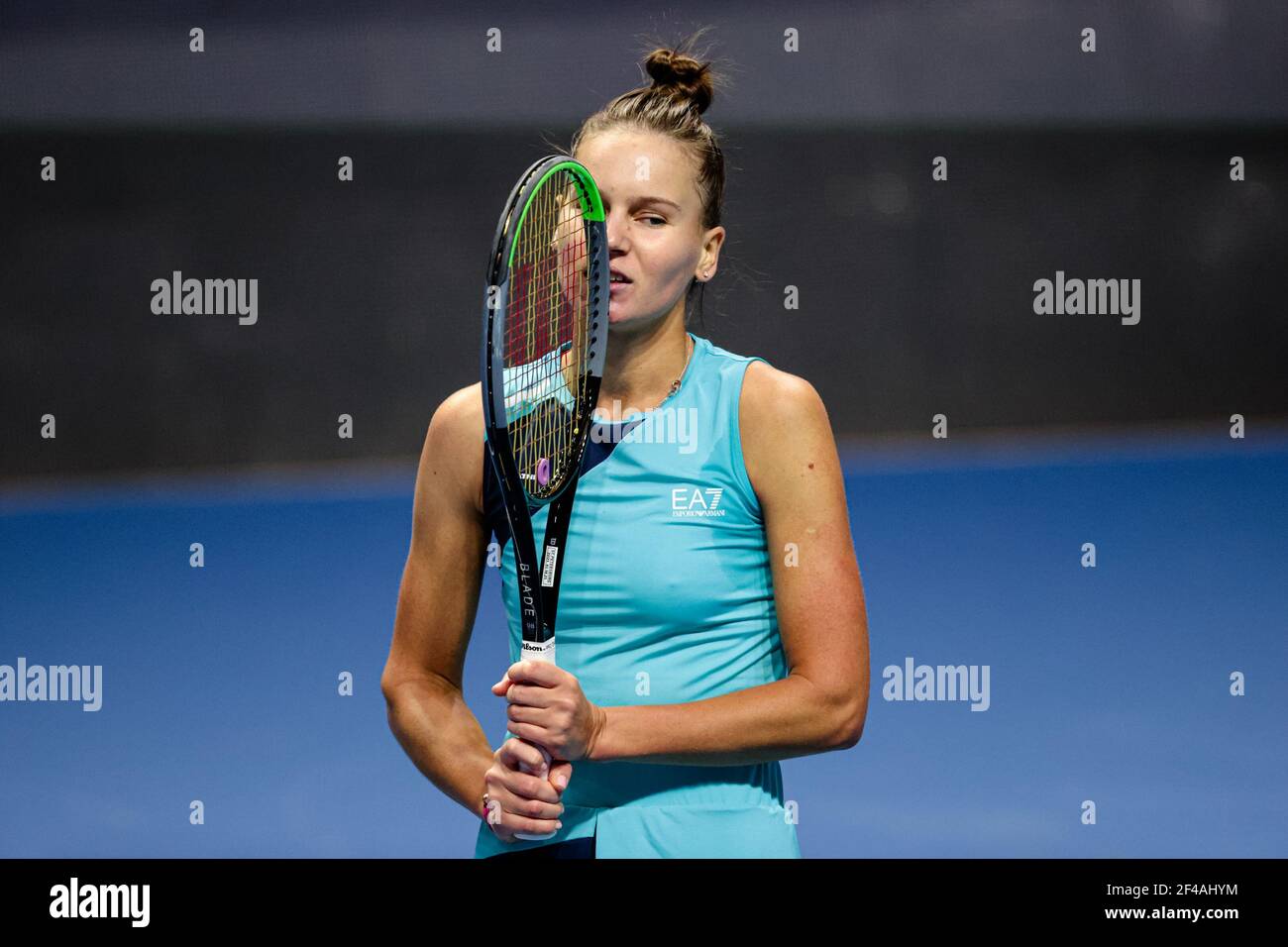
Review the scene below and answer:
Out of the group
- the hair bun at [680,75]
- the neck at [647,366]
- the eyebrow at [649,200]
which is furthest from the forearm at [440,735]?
the hair bun at [680,75]

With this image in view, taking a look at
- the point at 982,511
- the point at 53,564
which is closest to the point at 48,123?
the point at 53,564

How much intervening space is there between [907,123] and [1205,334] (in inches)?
48.1

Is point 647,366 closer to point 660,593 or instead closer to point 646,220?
point 646,220

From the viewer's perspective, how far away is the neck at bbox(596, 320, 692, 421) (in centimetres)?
186

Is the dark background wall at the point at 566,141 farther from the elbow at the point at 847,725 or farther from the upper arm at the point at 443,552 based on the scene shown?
the elbow at the point at 847,725

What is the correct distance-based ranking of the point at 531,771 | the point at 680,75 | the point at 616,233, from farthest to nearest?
1. the point at 680,75
2. the point at 616,233
3. the point at 531,771

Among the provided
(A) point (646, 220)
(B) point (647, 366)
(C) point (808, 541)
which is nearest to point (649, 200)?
(A) point (646, 220)

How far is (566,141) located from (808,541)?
10.3 feet

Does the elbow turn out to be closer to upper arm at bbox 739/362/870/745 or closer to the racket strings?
upper arm at bbox 739/362/870/745

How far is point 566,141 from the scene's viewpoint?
464cm

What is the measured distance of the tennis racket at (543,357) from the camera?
173cm

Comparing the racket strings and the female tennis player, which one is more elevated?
the racket strings

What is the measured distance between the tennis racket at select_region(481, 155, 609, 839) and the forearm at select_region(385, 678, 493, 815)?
0.17 m

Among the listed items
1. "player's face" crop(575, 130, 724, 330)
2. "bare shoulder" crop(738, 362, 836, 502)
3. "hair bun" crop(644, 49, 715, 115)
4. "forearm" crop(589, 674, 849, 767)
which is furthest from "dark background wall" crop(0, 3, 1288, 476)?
"forearm" crop(589, 674, 849, 767)
